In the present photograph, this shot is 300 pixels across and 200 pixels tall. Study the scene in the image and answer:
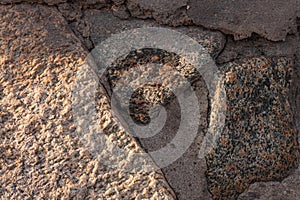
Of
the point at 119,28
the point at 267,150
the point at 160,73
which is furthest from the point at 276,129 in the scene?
the point at 119,28

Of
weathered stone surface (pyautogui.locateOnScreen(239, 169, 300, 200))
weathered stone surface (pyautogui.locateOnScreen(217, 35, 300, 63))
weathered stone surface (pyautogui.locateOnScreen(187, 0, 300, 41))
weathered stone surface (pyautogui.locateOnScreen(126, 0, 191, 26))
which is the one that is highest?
weathered stone surface (pyautogui.locateOnScreen(126, 0, 191, 26))

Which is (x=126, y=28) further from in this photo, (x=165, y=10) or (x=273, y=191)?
(x=273, y=191)

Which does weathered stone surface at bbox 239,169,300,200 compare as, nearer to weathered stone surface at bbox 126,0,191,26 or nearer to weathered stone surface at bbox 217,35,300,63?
weathered stone surface at bbox 217,35,300,63

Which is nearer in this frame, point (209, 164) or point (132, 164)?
point (132, 164)

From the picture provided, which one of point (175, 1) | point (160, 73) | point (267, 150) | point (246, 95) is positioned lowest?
point (267, 150)

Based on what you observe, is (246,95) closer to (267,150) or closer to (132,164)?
(267,150)

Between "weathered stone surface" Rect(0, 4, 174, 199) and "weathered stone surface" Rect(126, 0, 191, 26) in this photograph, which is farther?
"weathered stone surface" Rect(126, 0, 191, 26)

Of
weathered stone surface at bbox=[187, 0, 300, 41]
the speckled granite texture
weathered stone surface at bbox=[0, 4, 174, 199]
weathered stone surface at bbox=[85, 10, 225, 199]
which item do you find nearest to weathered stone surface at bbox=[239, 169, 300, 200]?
the speckled granite texture
